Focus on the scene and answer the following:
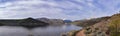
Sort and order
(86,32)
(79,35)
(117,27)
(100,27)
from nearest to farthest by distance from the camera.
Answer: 1. (117,27)
2. (100,27)
3. (86,32)
4. (79,35)

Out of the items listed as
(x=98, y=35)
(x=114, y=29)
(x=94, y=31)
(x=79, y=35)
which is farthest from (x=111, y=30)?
(x=79, y=35)

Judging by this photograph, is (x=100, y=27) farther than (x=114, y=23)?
Yes

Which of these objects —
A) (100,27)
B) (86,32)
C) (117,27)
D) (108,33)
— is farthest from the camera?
(86,32)

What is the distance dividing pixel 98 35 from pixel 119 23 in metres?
4.92

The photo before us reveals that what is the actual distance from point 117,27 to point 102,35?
349 cm

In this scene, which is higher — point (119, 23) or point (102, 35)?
point (119, 23)

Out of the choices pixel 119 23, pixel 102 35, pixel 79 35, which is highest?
pixel 119 23

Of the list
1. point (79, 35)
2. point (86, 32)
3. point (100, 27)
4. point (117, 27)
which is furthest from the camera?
point (79, 35)

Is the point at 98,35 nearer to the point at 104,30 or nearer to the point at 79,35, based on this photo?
the point at 104,30

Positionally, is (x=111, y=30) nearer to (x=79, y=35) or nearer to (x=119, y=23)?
(x=119, y=23)

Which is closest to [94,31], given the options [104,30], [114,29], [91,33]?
[91,33]

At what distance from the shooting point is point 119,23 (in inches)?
1415

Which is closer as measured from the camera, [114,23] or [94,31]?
[114,23]

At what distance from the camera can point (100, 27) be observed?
137 feet
